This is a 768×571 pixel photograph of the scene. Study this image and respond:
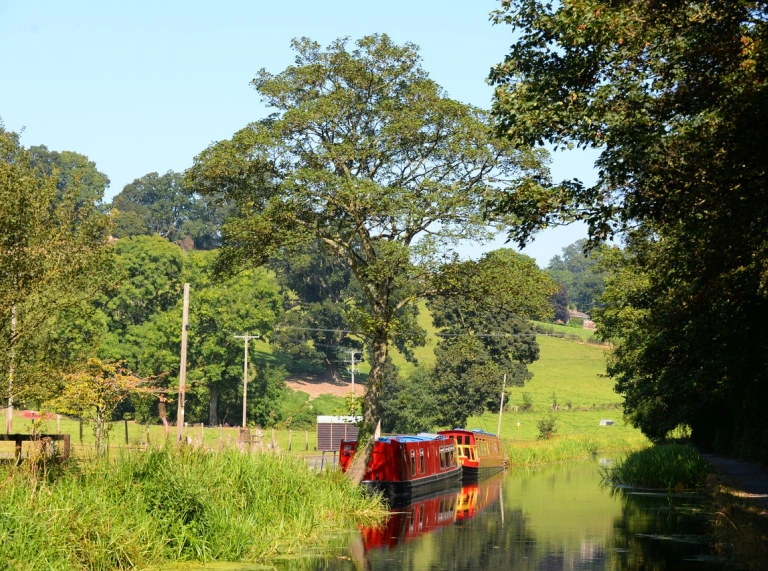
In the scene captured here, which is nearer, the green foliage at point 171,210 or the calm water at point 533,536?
the calm water at point 533,536

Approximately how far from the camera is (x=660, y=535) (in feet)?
84.5

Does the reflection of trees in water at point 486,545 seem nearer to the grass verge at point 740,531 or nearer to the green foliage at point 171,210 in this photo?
the grass verge at point 740,531

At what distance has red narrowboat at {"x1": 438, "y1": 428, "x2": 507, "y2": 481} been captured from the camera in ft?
172

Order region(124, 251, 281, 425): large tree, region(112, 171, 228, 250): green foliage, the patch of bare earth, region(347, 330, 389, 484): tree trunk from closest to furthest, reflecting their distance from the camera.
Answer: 1. region(347, 330, 389, 484): tree trunk
2. region(124, 251, 281, 425): large tree
3. the patch of bare earth
4. region(112, 171, 228, 250): green foliage

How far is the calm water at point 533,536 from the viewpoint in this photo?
838 inches

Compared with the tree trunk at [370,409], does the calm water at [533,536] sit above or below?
below

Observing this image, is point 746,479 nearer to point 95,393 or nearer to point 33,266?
point 95,393

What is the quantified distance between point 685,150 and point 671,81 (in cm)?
144

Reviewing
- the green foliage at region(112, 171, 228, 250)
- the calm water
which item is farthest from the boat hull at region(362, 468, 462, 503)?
the green foliage at region(112, 171, 228, 250)

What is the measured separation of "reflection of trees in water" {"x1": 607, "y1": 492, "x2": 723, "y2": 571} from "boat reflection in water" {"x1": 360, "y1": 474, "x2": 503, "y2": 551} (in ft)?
17.1

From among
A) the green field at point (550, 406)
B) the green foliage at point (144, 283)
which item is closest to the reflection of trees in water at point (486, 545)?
the green field at point (550, 406)

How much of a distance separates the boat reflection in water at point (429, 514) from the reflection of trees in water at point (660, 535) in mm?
5212

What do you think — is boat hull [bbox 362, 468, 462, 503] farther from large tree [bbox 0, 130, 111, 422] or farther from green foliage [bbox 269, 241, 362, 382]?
green foliage [bbox 269, 241, 362, 382]

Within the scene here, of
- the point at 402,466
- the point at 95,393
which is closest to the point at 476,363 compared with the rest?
the point at 402,466
